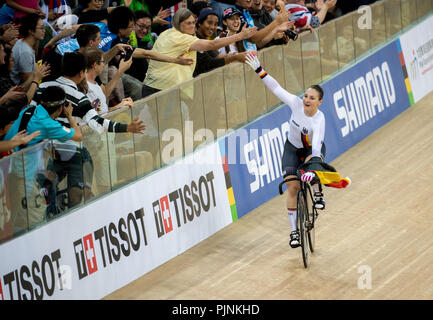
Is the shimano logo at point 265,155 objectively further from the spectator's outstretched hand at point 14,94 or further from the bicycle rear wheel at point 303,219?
the spectator's outstretched hand at point 14,94

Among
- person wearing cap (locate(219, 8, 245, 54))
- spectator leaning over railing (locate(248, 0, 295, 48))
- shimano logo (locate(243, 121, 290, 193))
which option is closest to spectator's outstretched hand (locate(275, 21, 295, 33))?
spectator leaning over railing (locate(248, 0, 295, 48))

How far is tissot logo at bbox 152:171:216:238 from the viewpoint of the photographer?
374 inches

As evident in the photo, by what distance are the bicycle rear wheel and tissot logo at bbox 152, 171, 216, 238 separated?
1.32m

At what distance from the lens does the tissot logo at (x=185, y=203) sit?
9.51 metres

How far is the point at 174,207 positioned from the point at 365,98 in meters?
5.09

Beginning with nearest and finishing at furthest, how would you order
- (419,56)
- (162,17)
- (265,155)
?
(265,155)
(162,17)
(419,56)

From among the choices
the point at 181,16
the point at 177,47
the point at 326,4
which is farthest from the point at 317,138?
the point at 326,4

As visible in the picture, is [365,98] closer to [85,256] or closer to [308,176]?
[308,176]

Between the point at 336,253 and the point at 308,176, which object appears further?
the point at 336,253

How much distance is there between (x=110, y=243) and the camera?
8.76m

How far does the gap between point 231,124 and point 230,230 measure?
4.36ft

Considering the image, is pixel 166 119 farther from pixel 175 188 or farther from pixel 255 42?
pixel 255 42

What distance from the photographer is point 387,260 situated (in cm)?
948

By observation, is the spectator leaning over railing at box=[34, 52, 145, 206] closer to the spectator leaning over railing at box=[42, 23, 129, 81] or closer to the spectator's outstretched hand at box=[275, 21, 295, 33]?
the spectator leaning over railing at box=[42, 23, 129, 81]
